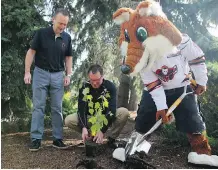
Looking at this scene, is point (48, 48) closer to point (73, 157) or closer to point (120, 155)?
point (73, 157)

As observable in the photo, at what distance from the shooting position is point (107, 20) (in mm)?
5980

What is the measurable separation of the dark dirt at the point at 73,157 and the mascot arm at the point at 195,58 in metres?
0.87

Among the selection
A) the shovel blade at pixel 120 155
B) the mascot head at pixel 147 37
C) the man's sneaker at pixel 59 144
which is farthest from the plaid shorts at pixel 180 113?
the man's sneaker at pixel 59 144

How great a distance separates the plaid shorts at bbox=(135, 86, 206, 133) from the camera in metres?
3.41

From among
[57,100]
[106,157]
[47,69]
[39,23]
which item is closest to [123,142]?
[106,157]

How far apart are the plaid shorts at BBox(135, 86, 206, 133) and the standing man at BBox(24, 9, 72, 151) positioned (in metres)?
1.06

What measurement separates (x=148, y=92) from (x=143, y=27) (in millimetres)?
666

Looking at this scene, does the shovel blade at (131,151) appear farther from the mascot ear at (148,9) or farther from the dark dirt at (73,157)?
the mascot ear at (148,9)

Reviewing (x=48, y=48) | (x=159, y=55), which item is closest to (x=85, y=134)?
(x=48, y=48)

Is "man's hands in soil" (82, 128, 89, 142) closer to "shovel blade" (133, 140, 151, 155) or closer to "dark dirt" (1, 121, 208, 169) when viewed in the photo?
"dark dirt" (1, 121, 208, 169)

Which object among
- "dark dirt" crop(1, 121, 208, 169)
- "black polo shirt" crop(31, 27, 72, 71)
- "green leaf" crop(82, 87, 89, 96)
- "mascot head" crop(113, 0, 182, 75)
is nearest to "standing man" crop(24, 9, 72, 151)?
"black polo shirt" crop(31, 27, 72, 71)

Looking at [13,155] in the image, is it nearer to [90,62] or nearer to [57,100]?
[57,100]

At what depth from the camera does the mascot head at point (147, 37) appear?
3246mm

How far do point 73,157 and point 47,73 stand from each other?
1.01 metres
